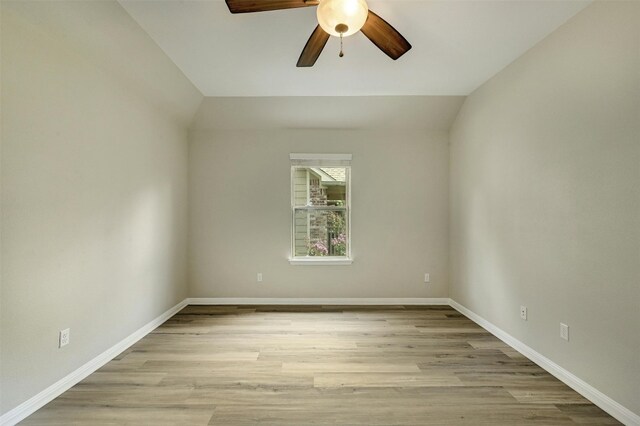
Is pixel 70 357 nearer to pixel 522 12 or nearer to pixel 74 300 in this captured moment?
pixel 74 300

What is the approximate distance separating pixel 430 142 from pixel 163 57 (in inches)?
133

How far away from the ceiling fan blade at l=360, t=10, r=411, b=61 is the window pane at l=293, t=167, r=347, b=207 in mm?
2522

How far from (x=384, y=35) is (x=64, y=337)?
9.63ft

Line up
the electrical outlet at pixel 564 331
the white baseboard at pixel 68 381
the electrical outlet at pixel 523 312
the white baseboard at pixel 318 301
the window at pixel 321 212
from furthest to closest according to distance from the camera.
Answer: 1. the window at pixel 321 212
2. the white baseboard at pixel 318 301
3. the electrical outlet at pixel 523 312
4. the electrical outlet at pixel 564 331
5. the white baseboard at pixel 68 381

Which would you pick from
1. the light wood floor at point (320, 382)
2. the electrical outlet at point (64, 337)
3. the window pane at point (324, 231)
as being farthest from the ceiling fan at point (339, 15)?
the window pane at point (324, 231)

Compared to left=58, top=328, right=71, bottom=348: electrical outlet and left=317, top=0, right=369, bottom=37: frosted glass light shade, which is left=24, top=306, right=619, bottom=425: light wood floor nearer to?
left=58, top=328, right=71, bottom=348: electrical outlet

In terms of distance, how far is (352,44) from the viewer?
273 centimetres

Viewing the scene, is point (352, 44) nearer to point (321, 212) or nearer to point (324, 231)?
point (321, 212)

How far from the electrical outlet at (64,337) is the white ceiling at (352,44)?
90.2 inches

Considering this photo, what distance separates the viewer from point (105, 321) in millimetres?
2713

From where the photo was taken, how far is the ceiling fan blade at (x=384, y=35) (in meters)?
1.91

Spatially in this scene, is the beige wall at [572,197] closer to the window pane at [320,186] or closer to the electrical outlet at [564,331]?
the electrical outlet at [564,331]

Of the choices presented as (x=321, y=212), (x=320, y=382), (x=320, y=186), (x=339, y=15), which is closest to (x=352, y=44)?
(x=339, y=15)

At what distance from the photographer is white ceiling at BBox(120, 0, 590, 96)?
2.28 m
